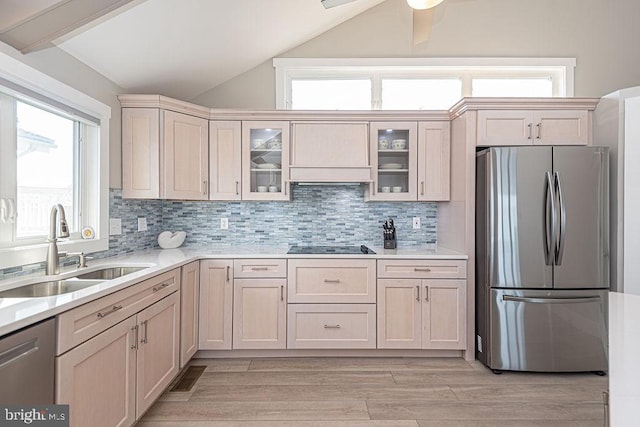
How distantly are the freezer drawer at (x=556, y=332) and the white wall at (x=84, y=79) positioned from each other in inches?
127

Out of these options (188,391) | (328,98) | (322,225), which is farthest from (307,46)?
(188,391)

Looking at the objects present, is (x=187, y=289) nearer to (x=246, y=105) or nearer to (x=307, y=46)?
(x=246, y=105)

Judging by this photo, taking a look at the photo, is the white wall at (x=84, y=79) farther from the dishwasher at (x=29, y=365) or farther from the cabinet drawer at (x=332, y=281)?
the cabinet drawer at (x=332, y=281)

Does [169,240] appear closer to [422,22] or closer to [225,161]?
[225,161]

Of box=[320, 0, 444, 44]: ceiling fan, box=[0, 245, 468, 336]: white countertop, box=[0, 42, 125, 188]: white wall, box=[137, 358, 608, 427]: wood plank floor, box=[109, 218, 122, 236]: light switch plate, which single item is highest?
box=[320, 0, 444, 44]: ceiling fan

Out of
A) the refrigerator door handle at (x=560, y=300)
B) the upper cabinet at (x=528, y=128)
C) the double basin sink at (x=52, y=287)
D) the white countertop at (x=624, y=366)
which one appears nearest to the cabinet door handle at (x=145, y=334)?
the double basin sink at (x=52, y=287)

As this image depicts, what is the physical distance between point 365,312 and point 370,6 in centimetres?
293

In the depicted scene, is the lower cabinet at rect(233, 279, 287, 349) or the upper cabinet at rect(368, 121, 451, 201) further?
the upper cabinet at rect(368, 121, 451, 201)

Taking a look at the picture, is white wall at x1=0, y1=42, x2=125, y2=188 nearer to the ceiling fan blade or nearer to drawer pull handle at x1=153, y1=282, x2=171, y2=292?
drawer pull handle at x1=153, y1=282, x2=171, y2=292

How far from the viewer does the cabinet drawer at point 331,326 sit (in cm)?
288

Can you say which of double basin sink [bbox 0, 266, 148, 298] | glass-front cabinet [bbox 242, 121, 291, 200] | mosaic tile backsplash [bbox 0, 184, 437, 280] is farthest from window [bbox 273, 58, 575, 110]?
double basin sink [bbox 0, 266, 148, 298]

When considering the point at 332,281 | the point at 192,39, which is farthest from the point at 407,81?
the point at 332,281

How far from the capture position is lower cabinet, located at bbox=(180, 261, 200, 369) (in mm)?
2557

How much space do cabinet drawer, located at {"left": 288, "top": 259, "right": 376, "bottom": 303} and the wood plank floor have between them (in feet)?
1.68
